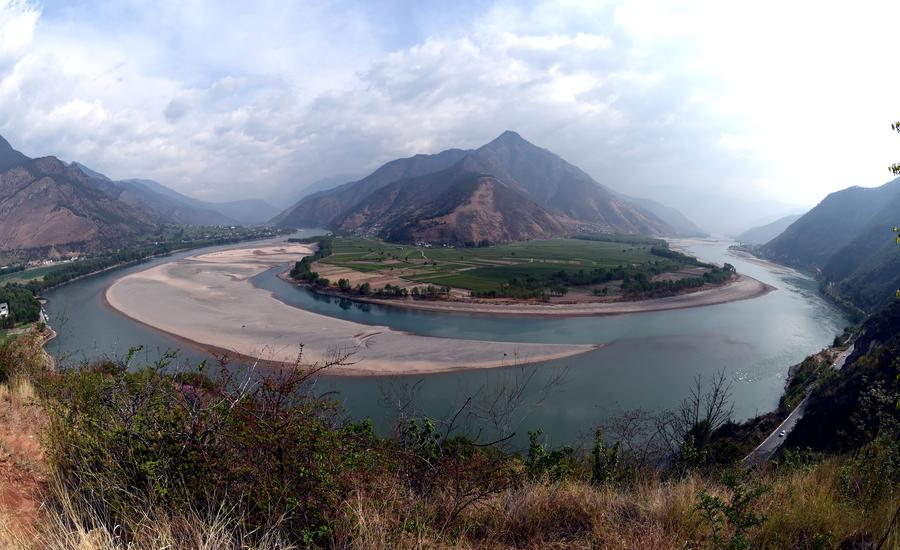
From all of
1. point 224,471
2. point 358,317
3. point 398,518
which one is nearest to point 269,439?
point 224,471

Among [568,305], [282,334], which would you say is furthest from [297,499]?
[568,305]

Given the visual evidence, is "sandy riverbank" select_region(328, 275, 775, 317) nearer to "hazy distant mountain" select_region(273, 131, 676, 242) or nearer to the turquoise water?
the turquoise water

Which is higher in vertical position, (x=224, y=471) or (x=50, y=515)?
(x=224, y=471)

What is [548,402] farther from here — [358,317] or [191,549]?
[358,317]

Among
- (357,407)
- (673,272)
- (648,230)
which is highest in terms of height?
(648,230)

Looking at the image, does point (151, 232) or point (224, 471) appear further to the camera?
point (151, 232)

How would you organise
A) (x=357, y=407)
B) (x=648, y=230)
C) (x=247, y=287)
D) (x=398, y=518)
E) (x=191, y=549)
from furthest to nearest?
(x=648, y=230) < (x=247, y=287) < (x=357, y=407) < (x=398, y=518) < (x=191, y=549)
